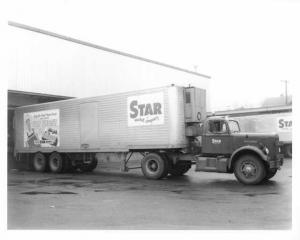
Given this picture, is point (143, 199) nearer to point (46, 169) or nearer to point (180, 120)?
point (180, 120)

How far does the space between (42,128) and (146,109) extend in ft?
21.9

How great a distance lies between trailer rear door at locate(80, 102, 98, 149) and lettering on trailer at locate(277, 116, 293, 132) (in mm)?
15378

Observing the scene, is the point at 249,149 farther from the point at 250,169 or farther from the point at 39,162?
the point at 39,162

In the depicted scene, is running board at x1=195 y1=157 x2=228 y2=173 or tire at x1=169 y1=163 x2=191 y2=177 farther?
tire at x1=169 y1=163 x2=191 y2=177

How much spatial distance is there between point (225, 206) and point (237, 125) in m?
5.42

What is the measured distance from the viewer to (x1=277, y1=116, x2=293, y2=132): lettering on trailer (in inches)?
1056

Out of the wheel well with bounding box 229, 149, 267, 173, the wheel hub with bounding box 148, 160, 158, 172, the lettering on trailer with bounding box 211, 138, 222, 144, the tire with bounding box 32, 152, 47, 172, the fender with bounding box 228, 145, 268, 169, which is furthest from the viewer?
the tire with bounding box 32, 152, 47, 172

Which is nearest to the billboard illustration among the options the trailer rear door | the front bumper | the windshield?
the trailer rear door

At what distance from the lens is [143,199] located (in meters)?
10.3

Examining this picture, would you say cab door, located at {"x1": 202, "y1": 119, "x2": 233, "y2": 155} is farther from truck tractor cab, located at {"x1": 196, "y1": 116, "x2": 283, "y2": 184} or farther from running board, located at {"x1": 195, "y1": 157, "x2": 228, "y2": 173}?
running board, located at {"x1": 195, "y1": 157, "x2": 228, "y2": 173}

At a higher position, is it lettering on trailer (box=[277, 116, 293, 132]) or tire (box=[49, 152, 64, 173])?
lettering on trailer (box=[277, 116, 293, 132])

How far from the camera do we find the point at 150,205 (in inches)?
371

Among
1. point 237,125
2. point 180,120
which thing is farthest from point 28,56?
point 237,125

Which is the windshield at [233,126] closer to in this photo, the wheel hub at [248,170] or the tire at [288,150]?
the wheel hub at [248,170]
